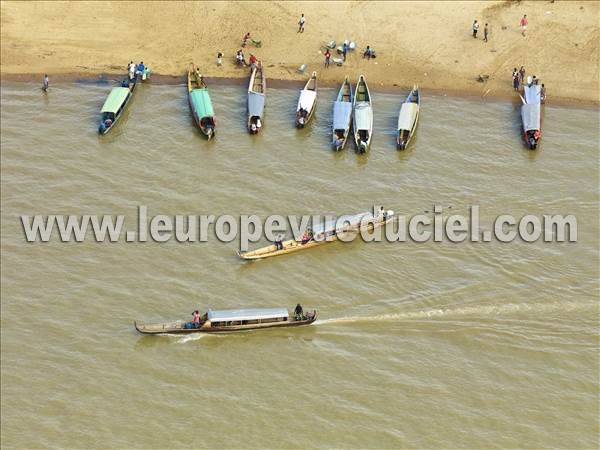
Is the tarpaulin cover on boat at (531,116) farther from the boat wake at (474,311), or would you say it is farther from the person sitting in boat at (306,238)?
the person sitting in boat at (306,238)

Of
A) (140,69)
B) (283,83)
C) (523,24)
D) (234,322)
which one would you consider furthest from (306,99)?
(234,322)

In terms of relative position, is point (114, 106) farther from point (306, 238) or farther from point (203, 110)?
point (306, 238)

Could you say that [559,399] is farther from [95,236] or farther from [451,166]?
[95,236]

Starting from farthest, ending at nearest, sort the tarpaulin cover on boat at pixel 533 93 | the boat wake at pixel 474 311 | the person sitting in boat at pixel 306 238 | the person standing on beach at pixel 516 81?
the person standing on beach at pixel 516 81, the tarpaulin cover on boat at pixel 533 93, the person sitting in boat at pixel 306 238, the boat wake at pixel 474 311

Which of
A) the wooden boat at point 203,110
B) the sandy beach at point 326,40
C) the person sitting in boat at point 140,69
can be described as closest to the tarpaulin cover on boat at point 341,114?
the sandy beach at point 326,40

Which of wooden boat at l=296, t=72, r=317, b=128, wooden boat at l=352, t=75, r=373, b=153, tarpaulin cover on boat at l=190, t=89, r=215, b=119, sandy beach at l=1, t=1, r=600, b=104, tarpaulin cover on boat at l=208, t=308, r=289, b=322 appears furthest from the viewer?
sandy beach at l=1, t=1, r=600, b=104

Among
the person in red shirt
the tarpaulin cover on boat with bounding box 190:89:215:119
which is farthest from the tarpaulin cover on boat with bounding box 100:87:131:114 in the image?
the person in red shirt

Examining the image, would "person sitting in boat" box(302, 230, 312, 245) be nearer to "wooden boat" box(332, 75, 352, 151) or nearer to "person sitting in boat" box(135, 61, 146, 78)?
"wooden boat" box(332, 75, 352, 151)
